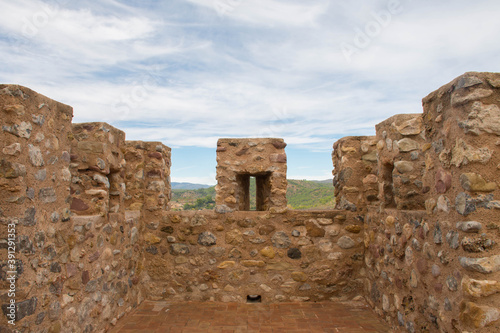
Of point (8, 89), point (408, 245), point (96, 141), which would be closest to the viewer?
point (8, 89)

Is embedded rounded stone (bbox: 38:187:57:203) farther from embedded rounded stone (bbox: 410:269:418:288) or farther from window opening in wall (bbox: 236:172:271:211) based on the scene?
embedded rounded stone (bbox: 410:269:418:288)

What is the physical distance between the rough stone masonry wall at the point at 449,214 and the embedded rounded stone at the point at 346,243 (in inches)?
41.2

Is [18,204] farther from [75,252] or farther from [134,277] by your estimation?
[134,277]

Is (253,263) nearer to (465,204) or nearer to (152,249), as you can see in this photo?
(152,249)

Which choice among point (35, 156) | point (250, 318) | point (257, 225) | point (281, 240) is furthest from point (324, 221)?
point (35, 156)

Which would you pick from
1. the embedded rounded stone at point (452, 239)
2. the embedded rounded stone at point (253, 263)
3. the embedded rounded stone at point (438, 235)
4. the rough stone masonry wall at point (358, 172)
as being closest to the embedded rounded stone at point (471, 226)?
the embedded rounded stone at point (452, 239)

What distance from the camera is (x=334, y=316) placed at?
4.46 m

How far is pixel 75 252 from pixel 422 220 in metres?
3.38

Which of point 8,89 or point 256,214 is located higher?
point 8,89

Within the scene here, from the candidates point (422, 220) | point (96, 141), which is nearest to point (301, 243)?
point (422, 220)

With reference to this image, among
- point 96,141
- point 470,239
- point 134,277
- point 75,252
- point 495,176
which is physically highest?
point 96,141

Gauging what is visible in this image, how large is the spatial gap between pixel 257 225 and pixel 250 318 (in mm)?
1251

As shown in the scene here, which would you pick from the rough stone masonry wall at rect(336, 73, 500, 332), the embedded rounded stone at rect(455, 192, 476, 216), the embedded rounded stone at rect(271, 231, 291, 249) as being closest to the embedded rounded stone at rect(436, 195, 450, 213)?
the rough stone masonry wall at rect(336, 73, 500, 332)

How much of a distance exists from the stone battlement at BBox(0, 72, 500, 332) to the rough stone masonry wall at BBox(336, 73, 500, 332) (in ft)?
0.04
